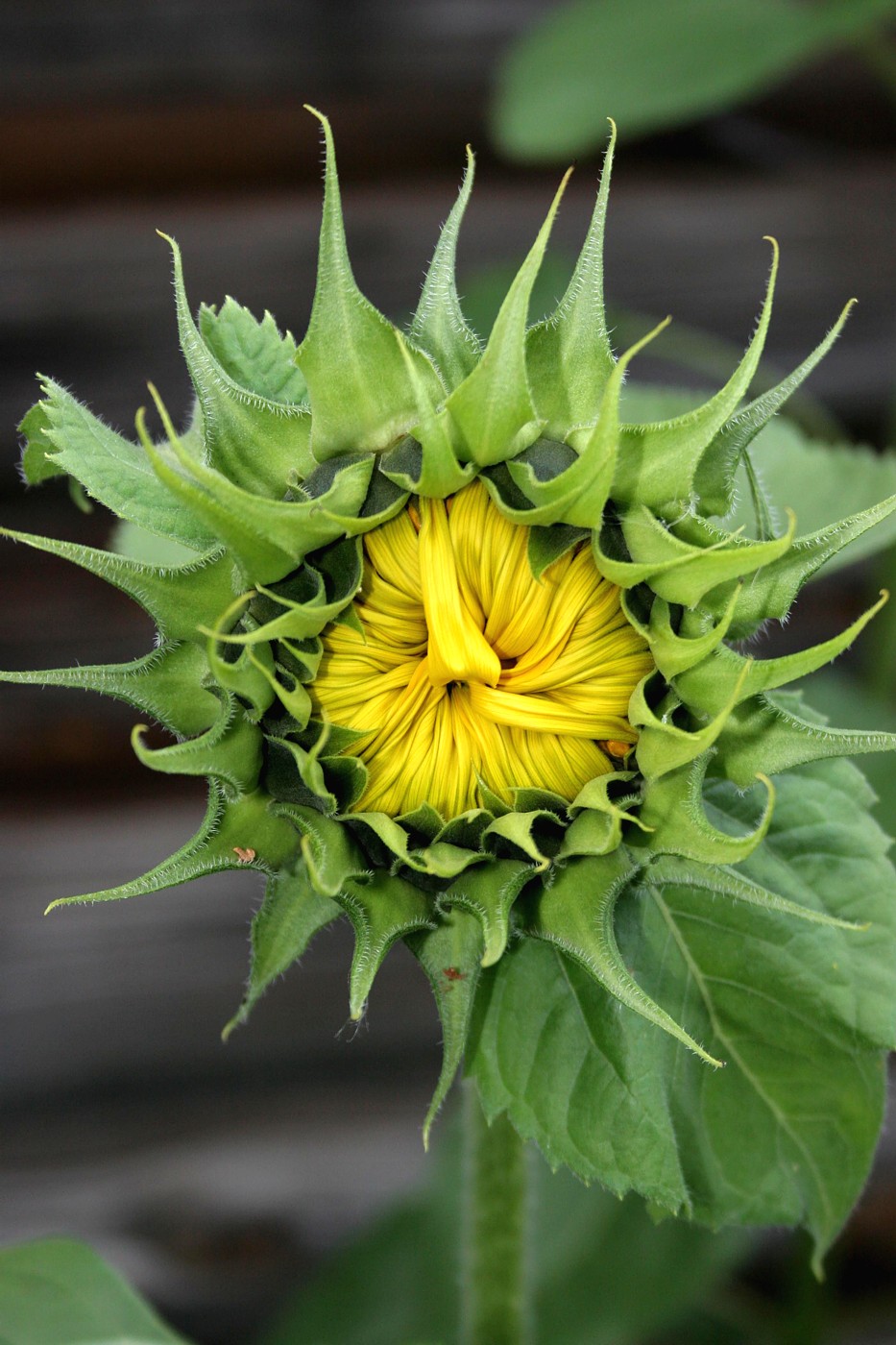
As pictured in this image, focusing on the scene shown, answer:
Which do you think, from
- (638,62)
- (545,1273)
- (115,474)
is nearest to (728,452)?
(115,474)

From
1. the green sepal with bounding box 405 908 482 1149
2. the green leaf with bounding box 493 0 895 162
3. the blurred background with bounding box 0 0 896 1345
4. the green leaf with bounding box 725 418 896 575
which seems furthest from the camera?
the blurred background with bounding box 0 0 896 1345

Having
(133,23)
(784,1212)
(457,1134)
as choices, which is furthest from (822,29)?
(457,1134)

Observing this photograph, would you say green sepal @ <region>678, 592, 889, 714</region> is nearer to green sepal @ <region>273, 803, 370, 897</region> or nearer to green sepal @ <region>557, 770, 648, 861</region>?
green sepal @ <region>557, 770, 648, 861</region>

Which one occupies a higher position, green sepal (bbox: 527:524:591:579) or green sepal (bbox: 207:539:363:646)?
green sepal (bbox: 527:524:591:579)

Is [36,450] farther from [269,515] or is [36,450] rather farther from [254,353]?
[269,515]

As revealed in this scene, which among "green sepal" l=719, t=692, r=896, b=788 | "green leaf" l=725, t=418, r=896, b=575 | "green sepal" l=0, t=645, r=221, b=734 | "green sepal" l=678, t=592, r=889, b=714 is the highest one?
"green leaf" l=725, t=418, r=896, b=575

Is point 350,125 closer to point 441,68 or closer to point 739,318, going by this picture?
point 441,68

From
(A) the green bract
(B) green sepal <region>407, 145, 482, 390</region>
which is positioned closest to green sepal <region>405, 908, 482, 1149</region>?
(A) the green bract
